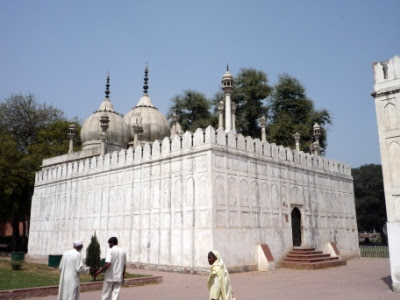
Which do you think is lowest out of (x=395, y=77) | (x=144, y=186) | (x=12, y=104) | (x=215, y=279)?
(x=215, y=279)

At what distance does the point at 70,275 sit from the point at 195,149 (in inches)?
389

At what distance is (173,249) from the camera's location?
16.0 metres

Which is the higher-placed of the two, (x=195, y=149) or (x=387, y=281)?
(x=195, y=149)

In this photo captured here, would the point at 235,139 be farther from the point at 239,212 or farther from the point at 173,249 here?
the point at 173,249

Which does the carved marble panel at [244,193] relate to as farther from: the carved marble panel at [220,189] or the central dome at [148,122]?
the central dome at [148,122]

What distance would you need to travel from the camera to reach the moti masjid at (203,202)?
15.5 m

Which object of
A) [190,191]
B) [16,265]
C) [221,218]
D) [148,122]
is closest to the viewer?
[221,218]

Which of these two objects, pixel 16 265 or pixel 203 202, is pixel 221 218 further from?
pixel 16 265

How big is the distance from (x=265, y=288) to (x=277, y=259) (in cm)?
658

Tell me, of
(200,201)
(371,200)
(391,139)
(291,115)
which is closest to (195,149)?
(200,201)

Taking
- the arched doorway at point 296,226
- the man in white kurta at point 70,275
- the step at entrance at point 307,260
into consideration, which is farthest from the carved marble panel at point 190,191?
the man in white kurta at point 70,275

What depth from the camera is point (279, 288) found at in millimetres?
10922

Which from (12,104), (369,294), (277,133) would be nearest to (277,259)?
(369,294)

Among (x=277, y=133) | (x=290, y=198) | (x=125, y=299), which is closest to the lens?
(x=125, y=299)
